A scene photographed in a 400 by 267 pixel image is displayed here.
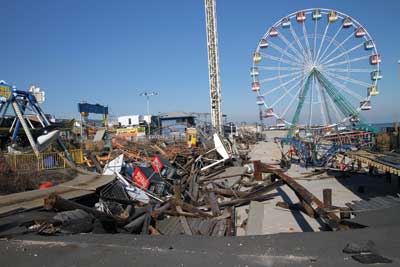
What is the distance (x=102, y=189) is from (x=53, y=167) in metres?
5.42

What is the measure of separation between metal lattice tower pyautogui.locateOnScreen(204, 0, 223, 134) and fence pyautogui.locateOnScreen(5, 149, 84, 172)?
27.4 meters

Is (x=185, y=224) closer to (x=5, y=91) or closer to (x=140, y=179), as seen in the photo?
(x=140, y=179)

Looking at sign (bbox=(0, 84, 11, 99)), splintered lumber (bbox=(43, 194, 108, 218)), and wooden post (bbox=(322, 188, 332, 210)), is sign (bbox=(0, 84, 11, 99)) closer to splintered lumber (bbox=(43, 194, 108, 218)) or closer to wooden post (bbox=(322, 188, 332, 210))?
splintered lumber (bbox=(43, 194, 108, 218))

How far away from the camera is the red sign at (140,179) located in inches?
421

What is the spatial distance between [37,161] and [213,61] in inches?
1217

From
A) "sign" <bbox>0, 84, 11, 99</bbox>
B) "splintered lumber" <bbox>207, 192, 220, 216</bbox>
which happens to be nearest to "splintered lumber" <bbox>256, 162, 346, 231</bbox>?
"splintered lumber" <bbox>207, 192, 220, 216</bbox>

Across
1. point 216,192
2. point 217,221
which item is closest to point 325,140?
point 216,192

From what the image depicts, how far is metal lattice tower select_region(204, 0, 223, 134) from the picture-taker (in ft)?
129

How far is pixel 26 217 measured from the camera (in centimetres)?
515

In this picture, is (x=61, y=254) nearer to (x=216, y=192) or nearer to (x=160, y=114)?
(x=216, y=192)

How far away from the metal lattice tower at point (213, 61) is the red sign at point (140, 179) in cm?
2871

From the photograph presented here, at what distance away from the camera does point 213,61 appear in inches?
1561

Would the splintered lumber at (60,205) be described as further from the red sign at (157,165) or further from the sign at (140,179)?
the red sign at (157,165)

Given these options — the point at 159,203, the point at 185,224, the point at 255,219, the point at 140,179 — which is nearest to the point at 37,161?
the point at 140,179
